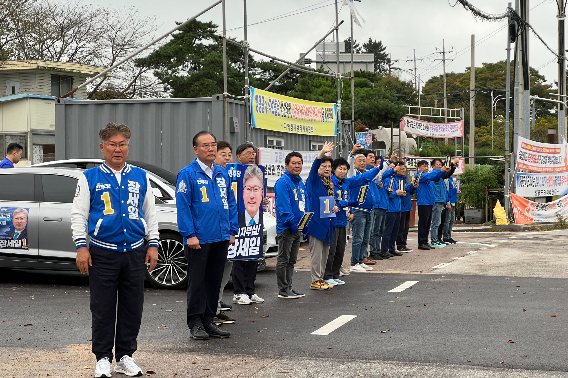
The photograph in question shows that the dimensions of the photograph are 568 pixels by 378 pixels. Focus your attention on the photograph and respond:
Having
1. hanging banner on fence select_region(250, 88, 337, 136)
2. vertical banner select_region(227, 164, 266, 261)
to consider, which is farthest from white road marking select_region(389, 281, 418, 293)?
hanging banner on fence select_region(250, 88, 337, 136)

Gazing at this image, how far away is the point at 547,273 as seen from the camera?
40.5 feet

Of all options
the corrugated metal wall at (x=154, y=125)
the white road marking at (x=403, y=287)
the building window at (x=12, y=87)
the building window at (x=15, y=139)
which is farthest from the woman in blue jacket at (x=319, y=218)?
the building window at (x=12, y=87)

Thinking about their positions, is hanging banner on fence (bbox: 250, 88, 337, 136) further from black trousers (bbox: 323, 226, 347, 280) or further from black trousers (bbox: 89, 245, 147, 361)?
black trousers (bbox: 89, 245, 147, 361)

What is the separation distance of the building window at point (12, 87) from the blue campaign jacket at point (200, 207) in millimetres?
34246

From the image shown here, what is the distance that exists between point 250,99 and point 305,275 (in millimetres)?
3972

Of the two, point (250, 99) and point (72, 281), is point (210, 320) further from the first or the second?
point (250, 99)

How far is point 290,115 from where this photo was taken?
659 inches

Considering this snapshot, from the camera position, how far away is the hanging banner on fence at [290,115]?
15.2 metres

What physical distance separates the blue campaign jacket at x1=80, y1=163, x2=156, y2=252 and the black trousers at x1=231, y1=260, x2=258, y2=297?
3.64 metres

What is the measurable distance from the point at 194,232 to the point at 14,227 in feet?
15.8

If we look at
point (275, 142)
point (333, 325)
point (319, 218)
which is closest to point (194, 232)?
point (333, 325)

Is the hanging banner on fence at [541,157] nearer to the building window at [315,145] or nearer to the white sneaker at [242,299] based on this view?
the building window at [315,145]

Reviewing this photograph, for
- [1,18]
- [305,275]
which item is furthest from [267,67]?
[305,275]

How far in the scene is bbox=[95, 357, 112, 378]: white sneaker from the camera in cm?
573
